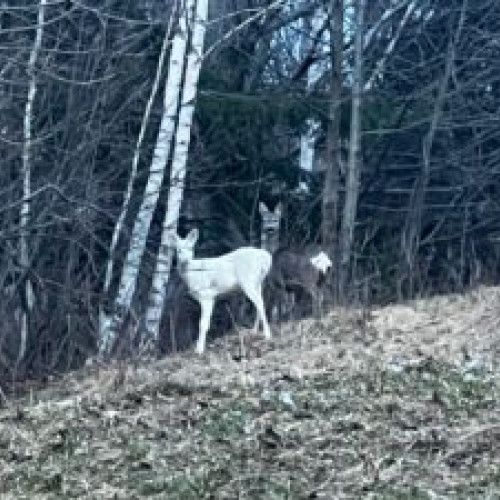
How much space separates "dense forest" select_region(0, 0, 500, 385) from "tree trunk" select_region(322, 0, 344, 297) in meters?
0.04

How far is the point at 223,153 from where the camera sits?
22.9 meters

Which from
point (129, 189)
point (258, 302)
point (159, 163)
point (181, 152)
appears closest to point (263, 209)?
point (181, 152)

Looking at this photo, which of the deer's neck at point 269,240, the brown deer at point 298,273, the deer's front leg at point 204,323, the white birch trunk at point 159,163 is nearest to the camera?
the deer's front leg at point 204,323

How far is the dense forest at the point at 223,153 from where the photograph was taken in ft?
51.4

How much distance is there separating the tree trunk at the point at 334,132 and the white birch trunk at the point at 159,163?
2.83 meters

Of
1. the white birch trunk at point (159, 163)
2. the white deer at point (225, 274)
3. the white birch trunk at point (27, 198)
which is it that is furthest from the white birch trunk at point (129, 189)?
the white deer at point (225, 274)

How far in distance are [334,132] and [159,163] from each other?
13.5 feet

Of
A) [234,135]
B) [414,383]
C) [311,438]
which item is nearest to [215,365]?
[414,383]

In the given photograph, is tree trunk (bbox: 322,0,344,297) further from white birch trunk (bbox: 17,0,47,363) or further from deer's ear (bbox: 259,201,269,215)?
white birch trunk (bbox: 17,0,47,363)

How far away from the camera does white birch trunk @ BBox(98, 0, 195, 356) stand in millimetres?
18344

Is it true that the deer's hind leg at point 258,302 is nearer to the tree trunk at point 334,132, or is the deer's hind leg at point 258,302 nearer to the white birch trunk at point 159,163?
the white birch trunk at point 159,163

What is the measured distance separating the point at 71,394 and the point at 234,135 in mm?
11405

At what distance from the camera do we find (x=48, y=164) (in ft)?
56.9

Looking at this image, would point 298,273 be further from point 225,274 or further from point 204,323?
point 204,323
